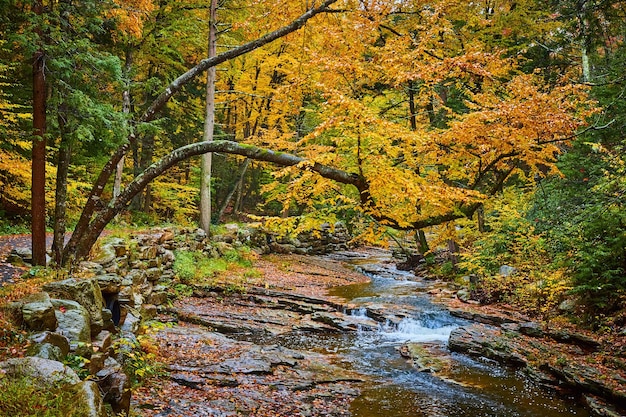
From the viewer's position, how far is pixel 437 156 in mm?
8508

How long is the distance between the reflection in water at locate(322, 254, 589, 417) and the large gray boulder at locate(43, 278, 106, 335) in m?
4.02

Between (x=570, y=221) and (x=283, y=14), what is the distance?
8780 mm

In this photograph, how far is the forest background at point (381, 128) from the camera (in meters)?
6.93

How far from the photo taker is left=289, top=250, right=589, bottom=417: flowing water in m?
6.93

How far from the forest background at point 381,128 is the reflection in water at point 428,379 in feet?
7.82

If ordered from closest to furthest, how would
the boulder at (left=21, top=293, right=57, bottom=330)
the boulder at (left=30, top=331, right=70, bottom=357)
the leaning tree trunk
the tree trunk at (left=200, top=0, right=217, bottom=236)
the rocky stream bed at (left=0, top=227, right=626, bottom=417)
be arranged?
the boulder at (left=30, top=331, right=70, bottom=357)
the boulder at (left=21, top=293, right=57, bottom=330)
the rocky stream bed at (left=0, top=227, right=626, bottom=417)
the leaning tree trunk
the tree trunk at (left=200, top=0, right=217, bottom=236)

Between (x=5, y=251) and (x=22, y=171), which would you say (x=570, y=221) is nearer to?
(x=5, y=251)

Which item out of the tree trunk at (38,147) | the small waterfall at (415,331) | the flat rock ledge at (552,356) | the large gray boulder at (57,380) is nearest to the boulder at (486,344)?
the flat rock ledge at (552,356)

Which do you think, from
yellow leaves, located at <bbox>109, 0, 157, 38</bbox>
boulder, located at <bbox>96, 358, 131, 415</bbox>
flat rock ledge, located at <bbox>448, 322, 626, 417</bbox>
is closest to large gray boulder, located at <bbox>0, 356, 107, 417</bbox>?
boulder, located at <bbox>96, 358, 131, 415</bbox>

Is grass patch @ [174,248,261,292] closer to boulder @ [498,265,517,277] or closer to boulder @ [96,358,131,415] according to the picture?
boulder @ [96,358,131,415]

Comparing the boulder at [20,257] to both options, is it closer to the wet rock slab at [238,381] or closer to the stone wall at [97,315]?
the stone wall at [97,315]

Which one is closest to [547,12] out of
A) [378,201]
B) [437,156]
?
[437,156]

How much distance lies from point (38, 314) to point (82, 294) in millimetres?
1126

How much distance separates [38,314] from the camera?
4.53 meters
